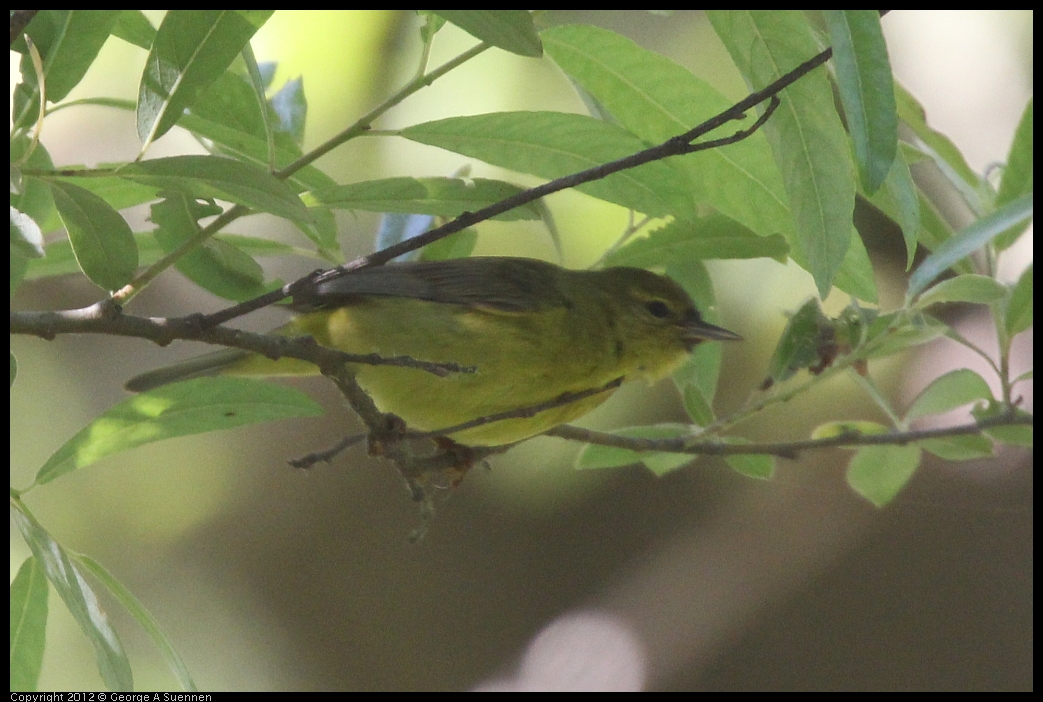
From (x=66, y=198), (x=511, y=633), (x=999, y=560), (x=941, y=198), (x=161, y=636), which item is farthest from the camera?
A: (x=511, y=633)

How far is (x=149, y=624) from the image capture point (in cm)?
207

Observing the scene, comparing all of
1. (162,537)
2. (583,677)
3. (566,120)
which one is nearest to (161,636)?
(566,120)

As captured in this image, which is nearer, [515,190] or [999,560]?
[515,190]

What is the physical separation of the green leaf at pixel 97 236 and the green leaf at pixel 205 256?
0.27m

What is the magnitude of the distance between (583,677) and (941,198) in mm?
2615

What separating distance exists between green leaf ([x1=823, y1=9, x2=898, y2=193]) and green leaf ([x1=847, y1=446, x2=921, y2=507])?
5.53 ft

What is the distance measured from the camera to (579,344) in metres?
3.25

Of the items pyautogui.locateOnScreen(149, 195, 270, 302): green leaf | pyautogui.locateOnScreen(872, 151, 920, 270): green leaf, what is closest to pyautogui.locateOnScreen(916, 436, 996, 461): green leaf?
pyautogui.locateOnScreen(872, 151, 920, 270): green leaf

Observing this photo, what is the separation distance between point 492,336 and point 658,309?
0.72m

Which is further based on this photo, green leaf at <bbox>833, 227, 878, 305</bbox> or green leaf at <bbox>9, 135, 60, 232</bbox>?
green leaf at <bbox>833, 227, 878, 305</bbox>

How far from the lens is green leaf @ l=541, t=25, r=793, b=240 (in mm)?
2080

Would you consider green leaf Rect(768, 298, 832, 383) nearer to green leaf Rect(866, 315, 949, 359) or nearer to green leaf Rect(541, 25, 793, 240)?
green leaf Rect(866, 315, 949, 359)

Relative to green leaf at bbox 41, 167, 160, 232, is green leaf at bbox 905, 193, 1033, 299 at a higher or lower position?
lower

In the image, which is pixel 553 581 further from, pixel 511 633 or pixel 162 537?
pixel 162 537
